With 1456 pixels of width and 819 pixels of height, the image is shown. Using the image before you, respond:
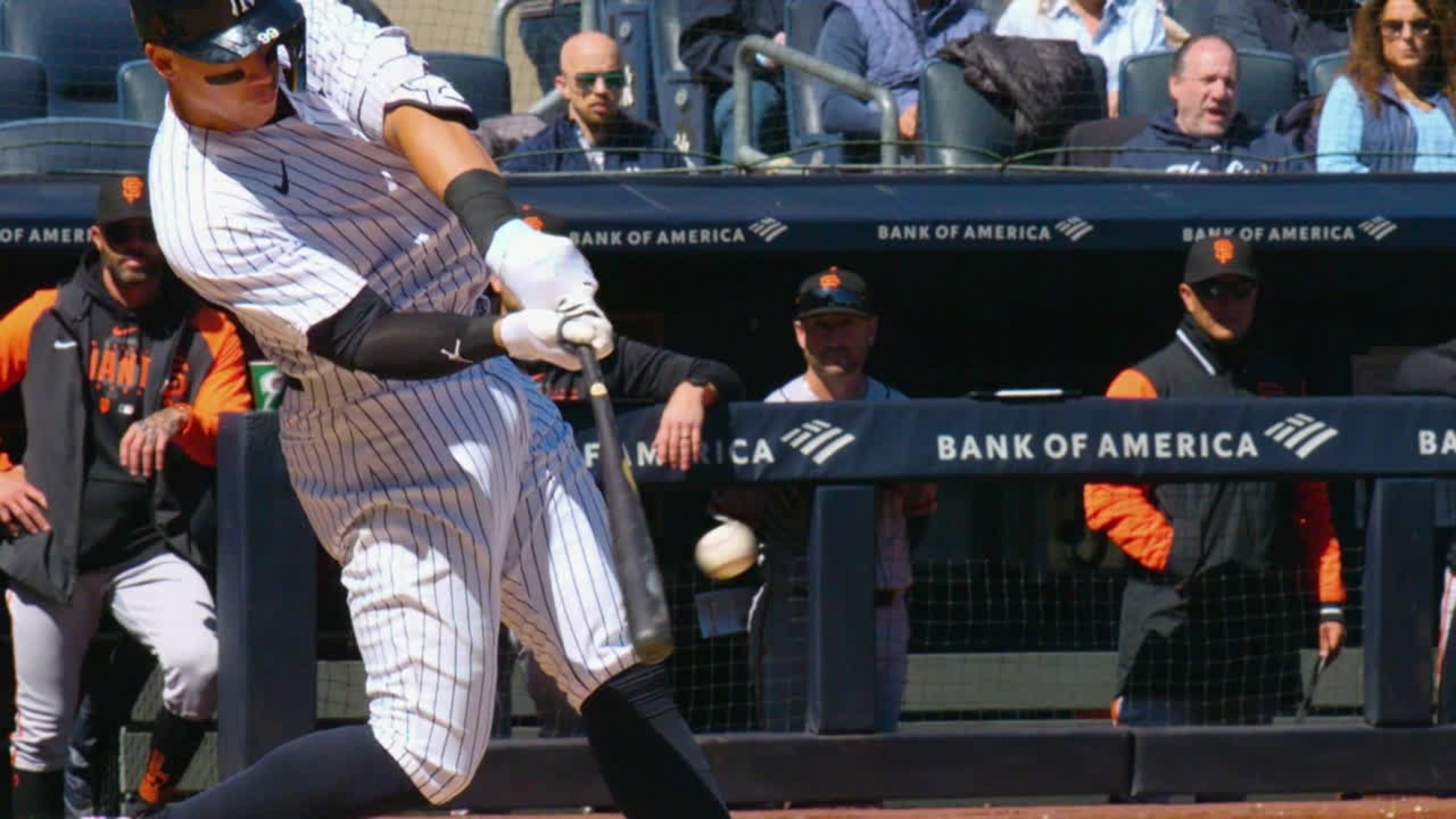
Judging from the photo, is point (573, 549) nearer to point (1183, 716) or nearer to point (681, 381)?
point (681, 381)

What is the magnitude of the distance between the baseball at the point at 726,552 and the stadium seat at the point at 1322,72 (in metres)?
2.46

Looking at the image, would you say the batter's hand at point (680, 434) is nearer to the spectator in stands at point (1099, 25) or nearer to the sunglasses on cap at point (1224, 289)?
the sunglasses on cap at point (1224, 289)

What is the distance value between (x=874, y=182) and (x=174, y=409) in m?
1.62

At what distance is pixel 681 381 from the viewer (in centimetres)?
390

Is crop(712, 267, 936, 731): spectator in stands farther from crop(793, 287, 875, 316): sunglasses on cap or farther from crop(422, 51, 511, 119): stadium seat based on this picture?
crop(422, 51, 511, 119): stadium seat

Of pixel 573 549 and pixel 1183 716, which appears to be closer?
pixel 573 549

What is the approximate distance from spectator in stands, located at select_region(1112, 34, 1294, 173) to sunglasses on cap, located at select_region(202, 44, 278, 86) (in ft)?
9.43

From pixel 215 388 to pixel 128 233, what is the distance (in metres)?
0.34

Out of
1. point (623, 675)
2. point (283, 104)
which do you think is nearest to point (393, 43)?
point (283, 104)

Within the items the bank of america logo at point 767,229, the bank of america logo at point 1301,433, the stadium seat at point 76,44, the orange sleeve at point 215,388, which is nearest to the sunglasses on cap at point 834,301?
the bank of america logo at point 767,229

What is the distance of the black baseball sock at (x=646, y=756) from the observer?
8.38 feet

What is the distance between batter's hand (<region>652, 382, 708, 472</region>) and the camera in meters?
3.79

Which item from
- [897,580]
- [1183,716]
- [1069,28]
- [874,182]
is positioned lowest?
[1183,716]

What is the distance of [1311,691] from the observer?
4137 mm
